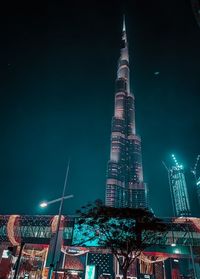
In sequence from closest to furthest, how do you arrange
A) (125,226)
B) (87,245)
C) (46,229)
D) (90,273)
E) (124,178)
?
(125,226) < (90,273) < (87,245) < (46,229) < (124,178)

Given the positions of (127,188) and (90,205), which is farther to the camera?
(127,188)

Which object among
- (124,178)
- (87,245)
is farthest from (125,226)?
(124,178)

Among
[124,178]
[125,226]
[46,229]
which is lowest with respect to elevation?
[125,226]

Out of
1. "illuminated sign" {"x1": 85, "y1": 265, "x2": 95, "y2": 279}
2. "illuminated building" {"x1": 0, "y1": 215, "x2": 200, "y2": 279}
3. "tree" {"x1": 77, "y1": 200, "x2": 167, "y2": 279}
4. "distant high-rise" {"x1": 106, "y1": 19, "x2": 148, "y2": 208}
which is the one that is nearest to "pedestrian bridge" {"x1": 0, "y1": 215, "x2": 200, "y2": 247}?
"illuminated building" {"x1": 0, "y1": 215, "x2": 200, "y2": 279}

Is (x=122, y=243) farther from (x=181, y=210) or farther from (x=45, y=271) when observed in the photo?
(x=181, y=210)

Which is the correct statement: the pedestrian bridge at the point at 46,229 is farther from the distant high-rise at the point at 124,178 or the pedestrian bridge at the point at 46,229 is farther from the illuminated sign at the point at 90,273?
the distant high-rise at the point at 124,178

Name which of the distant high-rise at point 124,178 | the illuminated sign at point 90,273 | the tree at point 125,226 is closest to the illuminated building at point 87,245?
the illuminated sign at point 90,273

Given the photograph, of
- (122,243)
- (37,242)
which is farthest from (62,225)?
(122,243)

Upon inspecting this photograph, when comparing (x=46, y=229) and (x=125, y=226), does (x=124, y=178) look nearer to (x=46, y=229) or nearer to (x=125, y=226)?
(x=46, y=229)

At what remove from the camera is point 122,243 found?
23.2 metres

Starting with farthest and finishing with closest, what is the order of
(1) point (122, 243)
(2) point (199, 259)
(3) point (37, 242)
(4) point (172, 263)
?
(4) point (172, 263) → (3) point (37, 242) → (2) point (199, 259) → (1) point (122, 243)

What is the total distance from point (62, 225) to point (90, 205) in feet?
68.0

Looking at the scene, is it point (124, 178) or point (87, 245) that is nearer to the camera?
point (87, 245)

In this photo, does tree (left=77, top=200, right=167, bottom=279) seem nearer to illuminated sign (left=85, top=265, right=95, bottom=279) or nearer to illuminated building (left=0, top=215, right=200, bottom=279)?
illuminated sign (left=85, top=265, right=95, bottom=279)
